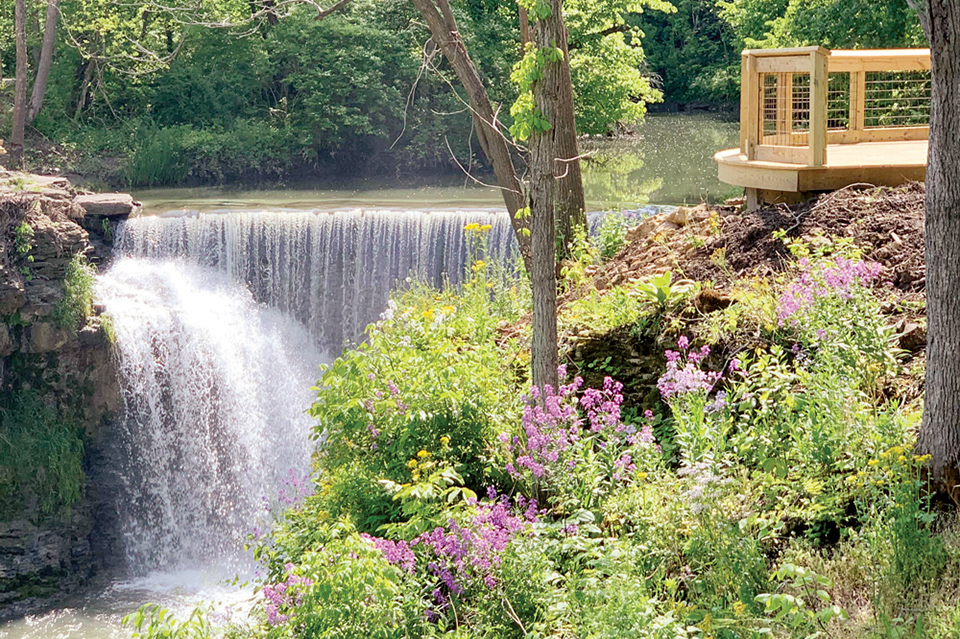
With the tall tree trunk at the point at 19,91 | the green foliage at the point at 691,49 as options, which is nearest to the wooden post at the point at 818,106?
the tall tree trunk at the point at 19,91

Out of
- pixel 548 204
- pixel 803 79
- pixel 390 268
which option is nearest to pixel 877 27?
pixel 803 79

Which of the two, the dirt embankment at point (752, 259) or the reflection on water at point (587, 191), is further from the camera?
the reflection on water at point (587, 191)

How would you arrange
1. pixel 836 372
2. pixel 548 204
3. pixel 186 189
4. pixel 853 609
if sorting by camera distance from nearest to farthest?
pixel 853 609 → pixel 836 372 → pixel 548 204 → pixel 186 189

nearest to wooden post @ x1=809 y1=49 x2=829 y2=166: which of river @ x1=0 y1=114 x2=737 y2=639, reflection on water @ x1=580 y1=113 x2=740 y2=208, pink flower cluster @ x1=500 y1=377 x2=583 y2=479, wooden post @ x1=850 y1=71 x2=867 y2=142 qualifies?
wooden post @ x1=850 y1=71 x2=867 y2=142

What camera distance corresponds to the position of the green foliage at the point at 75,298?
37.2ft

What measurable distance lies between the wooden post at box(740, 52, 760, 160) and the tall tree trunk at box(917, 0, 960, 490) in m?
3.48

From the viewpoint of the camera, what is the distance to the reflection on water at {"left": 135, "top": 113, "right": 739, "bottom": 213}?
17.2 metres

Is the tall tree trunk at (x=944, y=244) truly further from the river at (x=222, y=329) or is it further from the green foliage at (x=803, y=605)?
the river at (x=222, y=329)

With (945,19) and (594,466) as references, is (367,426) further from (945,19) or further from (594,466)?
(945,19)

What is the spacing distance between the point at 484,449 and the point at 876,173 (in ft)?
11.6

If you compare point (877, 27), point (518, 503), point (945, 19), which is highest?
point (877, 27)

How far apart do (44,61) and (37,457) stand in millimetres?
11651

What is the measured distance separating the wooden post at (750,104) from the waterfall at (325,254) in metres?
5.91

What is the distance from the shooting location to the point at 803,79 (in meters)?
12.5
